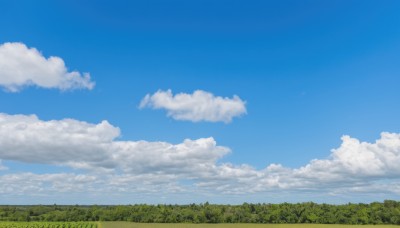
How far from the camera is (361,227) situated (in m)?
141

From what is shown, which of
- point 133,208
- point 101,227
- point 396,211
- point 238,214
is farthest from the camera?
point 133,208

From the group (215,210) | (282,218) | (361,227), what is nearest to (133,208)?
(215,210)

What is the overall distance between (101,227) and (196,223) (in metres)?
40.1

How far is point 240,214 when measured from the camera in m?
168

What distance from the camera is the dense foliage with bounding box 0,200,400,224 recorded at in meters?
155

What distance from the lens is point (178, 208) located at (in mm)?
180375

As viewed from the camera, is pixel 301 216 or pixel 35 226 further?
pixel 301 216

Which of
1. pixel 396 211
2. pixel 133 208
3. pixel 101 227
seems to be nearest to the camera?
pixel 101 227

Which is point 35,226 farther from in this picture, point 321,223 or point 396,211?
point 396,211

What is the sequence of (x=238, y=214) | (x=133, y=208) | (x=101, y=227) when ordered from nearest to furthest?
(x=101, y=227), (x=238, y=214), (x=133, y=208)

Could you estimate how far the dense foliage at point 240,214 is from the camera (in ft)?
509

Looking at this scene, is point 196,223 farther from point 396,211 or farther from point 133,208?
point 396,211

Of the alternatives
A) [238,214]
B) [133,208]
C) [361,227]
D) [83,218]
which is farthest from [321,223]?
[83,218]

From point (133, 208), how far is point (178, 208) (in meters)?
19.6
